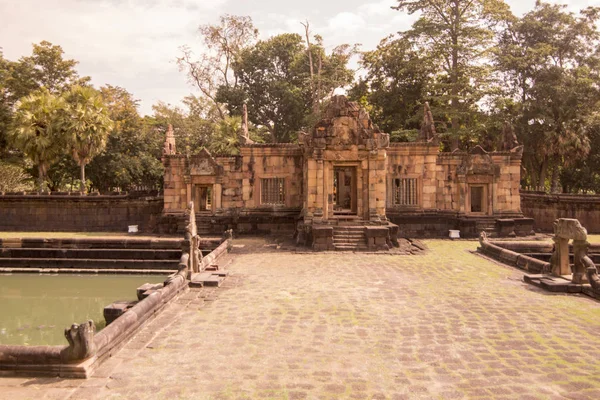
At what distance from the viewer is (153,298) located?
295 inches

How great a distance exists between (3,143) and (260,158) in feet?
63.6

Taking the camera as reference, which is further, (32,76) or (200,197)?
(32,76)

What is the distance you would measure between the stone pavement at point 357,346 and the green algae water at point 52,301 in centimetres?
318

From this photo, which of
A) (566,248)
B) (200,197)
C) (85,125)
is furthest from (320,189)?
(85,125)

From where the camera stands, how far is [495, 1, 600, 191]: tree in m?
26.4

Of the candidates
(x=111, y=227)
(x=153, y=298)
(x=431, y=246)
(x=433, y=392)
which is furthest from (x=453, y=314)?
(x=111, y=227)

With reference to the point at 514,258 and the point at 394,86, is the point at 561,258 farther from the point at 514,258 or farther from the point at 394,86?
the point at 394,86

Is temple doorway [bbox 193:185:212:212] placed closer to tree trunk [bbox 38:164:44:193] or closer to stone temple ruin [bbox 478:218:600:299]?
tree trunk [bbox 38:164:44:193]

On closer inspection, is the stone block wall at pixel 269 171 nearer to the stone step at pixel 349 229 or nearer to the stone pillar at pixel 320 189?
the stone pillar at pixel 320 189

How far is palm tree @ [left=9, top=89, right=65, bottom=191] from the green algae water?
37.6ft

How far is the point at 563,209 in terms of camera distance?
2080cm

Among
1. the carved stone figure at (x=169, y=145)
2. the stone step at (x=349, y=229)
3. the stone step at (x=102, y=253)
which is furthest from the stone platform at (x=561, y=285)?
the carved stone figure at (x=169, y=145)

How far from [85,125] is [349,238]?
55.4 ft

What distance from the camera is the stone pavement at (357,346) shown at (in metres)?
4.75
